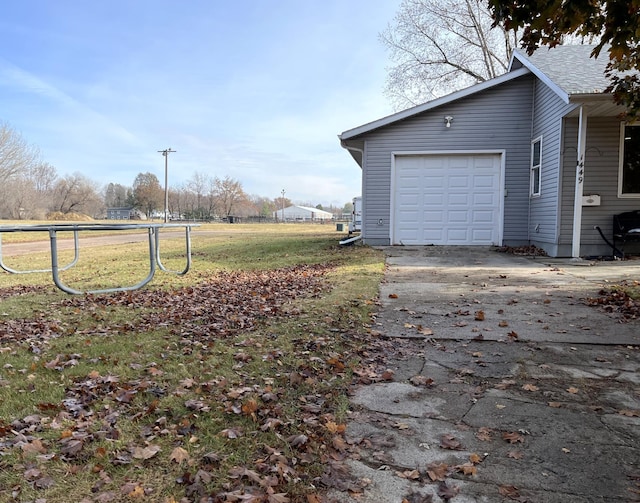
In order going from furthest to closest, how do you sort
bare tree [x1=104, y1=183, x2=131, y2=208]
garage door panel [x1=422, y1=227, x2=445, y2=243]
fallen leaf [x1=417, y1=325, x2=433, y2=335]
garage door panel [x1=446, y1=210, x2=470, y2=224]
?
1. bare tree [x1=104, y1=183, x2=131, y2=208]
2. garage door panel [x1=422, y1=227, x2=445, y2=243]
3. garage door panel [x1=446, y1=210, x2=470, y2=224]
4. fallen leaf [x1=417, y1=325, x2=433, y2=335]

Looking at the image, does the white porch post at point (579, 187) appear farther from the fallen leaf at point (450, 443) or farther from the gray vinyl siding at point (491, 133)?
the fallen leaf at point (450, 443)

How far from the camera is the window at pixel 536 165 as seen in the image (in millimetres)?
10531

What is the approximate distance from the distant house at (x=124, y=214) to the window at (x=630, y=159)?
86.3 metres

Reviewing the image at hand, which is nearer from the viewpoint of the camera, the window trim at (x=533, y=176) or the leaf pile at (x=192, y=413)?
the leaf pile at (x=192, y=413)

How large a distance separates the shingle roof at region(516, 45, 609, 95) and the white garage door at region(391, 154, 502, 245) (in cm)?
244

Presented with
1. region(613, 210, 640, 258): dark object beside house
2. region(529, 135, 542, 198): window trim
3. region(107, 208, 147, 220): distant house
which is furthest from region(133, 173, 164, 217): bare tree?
region(613, 210, 640, 258): dark object beside house

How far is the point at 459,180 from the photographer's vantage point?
11.4 metres

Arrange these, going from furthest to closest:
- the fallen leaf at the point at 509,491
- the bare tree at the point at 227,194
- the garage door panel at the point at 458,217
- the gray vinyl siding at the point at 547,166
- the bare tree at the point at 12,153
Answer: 1. the bare tree at the point at 227,194
2. the bare tree at the point at 12,153
3. the garage door panel at the point at 458,217
4. the gray vinyl siding at the point at 547,166
5. the fallen leaf at the point at 509,491

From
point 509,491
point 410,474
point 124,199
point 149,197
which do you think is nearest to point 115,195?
point 124,199

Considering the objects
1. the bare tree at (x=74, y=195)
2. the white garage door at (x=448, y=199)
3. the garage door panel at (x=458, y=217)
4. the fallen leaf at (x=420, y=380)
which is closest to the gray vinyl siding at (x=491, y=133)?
the white garage door at (x=448, y=199)

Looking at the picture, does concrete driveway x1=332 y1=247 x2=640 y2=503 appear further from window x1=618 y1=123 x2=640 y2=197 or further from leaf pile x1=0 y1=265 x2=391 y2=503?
window x1=618 y1=123 x2=640 y2=197

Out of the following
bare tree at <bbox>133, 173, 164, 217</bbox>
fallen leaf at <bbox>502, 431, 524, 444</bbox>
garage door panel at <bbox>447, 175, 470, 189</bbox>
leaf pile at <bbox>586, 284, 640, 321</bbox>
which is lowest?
A: fallen leaf at <bbox>502, 431, 524, 444</bbox>

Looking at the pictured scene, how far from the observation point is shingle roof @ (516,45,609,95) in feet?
27.7

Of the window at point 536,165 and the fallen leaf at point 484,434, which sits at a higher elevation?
the window at point 536,165
